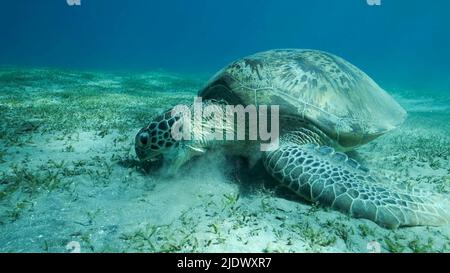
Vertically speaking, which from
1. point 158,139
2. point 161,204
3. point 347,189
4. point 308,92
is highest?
point 308,92

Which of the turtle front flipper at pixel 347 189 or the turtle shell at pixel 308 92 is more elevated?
the turtle shell at pixel 308 92

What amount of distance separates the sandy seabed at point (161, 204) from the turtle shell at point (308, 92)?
2.78ft

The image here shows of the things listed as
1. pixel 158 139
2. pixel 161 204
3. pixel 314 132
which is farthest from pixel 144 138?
pixel 314 132

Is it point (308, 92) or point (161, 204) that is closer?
point (161, 204)

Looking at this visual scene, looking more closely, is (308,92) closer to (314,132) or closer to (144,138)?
(314,132)

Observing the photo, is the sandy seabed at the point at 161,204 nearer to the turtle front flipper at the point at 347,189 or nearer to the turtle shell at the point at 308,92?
the turtle front flipper at the point at 347,189

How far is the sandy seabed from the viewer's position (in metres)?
2.48

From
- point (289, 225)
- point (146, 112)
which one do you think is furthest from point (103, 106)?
point (289, 225)

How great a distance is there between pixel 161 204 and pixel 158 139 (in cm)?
85

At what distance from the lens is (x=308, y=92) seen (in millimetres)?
4156

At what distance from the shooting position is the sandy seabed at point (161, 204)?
248 centimetres

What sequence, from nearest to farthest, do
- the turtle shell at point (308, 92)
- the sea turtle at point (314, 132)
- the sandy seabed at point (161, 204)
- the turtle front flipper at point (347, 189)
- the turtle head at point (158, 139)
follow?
the sandy seabed at point (161, 204) < the turtle front flipper at point (347, 189) < the sea turtle at point (314, 132) < the turtle head at point (158, 139) < the turtle shell at point (308, 92)

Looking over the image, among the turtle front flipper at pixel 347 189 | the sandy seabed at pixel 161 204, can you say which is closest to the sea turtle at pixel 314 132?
the turtle front flipper at pixel 347 189

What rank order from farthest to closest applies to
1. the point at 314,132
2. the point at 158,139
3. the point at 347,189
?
1. the point at 314,132
2. the point at 158,139
3. the point at 347,189
